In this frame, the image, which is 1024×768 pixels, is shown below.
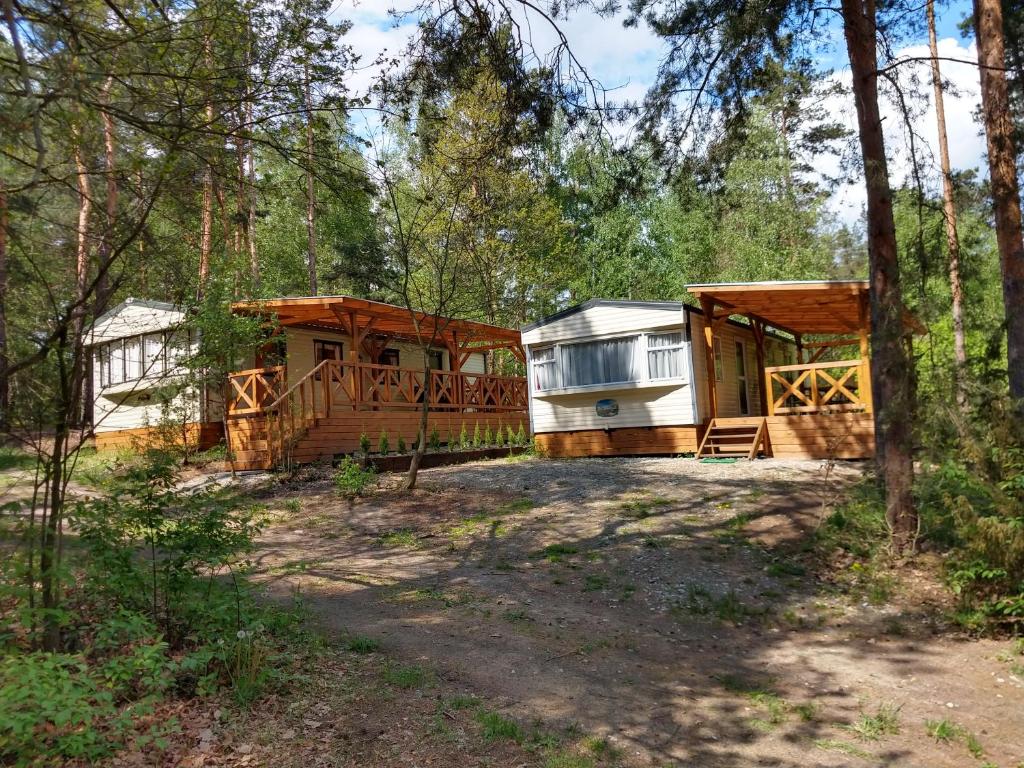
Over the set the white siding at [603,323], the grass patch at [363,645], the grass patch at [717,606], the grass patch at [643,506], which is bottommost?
the grass patch at [717,606]

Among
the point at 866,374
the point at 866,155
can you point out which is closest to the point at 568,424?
the point at 866,374

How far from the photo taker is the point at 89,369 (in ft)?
14.1

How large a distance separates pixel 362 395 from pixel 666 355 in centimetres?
647

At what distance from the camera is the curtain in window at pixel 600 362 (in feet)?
49.8

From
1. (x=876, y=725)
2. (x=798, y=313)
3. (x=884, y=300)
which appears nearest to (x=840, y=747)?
(x=876, y=725)

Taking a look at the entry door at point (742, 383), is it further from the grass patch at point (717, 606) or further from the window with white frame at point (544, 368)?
the grass patch at point (717, 606)

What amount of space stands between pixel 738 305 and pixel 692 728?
1202 cm

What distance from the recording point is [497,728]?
3979 millimetres

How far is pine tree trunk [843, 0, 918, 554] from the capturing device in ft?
23.7

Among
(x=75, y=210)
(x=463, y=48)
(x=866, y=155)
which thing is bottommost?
(x=75, y=210)

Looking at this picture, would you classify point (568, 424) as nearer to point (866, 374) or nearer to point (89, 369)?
point (866, 374)

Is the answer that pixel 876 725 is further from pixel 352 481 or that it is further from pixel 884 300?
pixel 352 481

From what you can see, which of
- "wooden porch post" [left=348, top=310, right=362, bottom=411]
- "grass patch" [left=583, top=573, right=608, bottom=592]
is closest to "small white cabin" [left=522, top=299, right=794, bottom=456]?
"wooden porch post" [left=348, top=310, right=362, bottom=411]

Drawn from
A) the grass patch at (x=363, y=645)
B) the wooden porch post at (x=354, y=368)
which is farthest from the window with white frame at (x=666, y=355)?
the grass patch at (x=363, y=645)
